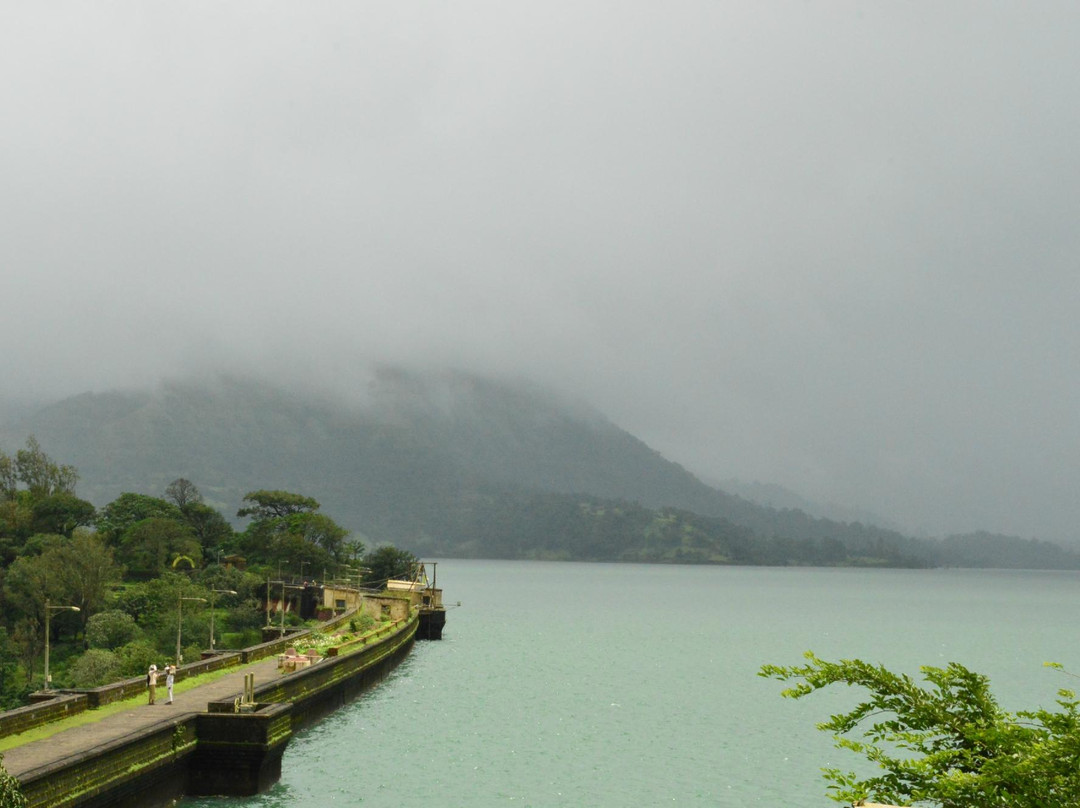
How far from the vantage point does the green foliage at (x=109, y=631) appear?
7644 centimetres

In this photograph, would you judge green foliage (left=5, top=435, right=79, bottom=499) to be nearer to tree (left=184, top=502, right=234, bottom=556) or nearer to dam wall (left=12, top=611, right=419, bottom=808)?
tree (left=184, top=502, right=234, bottom=556)

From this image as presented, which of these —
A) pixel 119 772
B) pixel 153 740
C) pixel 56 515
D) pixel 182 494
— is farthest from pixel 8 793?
pixel 182 494

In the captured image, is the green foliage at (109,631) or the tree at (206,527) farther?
the tree at (206,527)

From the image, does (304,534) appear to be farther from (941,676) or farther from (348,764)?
(941,676)

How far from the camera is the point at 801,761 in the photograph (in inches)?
1730

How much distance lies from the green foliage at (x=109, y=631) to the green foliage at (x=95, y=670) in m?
14.1

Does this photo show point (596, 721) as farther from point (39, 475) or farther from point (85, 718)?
point (39, 475)

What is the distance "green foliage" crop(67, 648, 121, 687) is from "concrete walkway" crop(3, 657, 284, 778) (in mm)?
21150

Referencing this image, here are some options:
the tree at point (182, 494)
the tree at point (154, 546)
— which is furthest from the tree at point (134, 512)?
the tree at point (154, 546)

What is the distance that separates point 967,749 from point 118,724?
26893 mm

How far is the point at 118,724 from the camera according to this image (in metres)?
30.5

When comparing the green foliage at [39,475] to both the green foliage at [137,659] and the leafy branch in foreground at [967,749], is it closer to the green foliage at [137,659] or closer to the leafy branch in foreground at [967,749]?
the green foliage at [137,659]

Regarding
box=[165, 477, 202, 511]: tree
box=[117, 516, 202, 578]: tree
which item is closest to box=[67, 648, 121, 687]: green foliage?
box=[117, 516, 202, 578]: tree

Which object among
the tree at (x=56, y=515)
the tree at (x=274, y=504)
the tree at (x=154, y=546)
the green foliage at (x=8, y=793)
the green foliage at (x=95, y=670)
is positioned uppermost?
the tree at (x=274, y=504)
